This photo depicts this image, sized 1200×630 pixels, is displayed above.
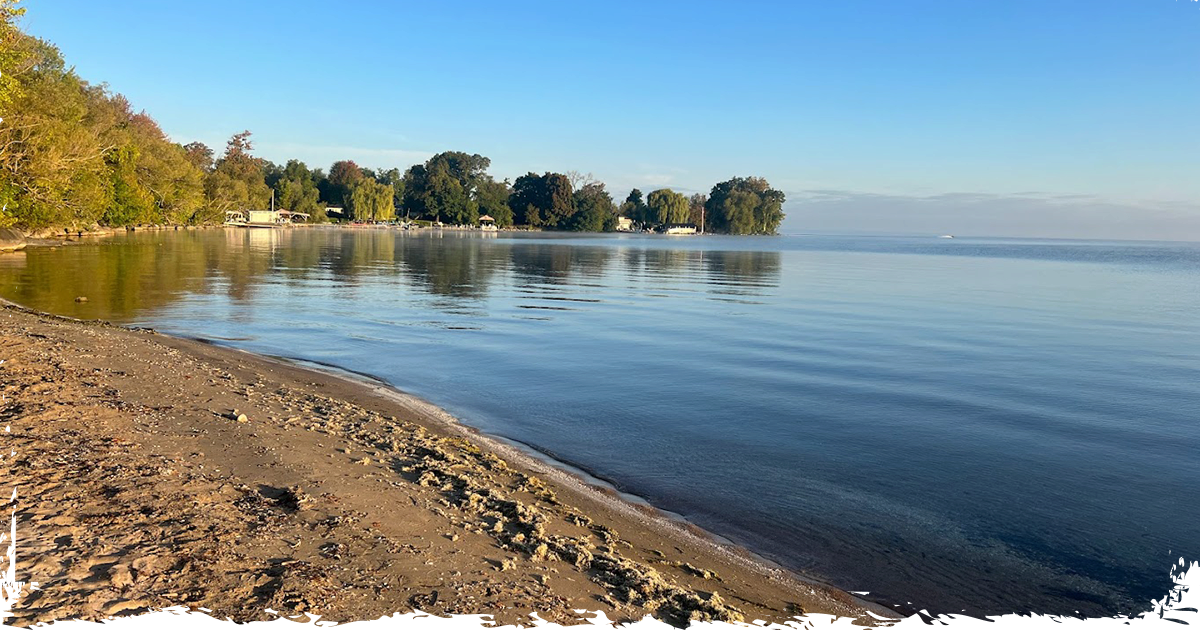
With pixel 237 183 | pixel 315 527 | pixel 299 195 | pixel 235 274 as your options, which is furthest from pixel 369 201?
pixel 315 527

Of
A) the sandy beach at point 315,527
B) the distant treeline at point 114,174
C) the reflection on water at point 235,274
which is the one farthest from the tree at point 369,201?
the sandy beach at point 315,527

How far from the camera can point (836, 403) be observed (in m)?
14.4

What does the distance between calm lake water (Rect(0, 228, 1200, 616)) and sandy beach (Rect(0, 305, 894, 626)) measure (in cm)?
141

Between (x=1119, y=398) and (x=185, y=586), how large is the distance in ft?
57.8

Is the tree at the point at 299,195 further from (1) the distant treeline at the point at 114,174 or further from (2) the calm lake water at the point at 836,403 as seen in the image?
(2) the calm lake water at the point at 836,403

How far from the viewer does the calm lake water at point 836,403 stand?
800 centimetres

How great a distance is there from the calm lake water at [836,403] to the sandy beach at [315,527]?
1.41m

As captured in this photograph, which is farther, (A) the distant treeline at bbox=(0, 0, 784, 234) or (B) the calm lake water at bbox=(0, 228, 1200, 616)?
(A) the distant treeline at bbox=(0, 0, 784, 234)

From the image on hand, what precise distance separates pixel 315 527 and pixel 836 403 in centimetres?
1088

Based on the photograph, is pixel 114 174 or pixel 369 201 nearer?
pixel 114 174

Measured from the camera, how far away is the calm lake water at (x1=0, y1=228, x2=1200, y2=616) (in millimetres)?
8000

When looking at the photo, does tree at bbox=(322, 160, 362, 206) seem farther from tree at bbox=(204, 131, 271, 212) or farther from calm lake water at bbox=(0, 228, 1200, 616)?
calm lake water at bbox=(0, 228, 1200, 616)

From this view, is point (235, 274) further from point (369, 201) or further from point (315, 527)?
point (369, 201)

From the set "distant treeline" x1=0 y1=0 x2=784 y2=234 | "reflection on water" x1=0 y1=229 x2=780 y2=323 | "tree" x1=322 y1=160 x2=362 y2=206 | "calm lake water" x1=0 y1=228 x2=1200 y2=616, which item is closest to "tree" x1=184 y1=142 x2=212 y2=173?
"distant treeline" x1=0 y1=0 x2=784 y2=234
